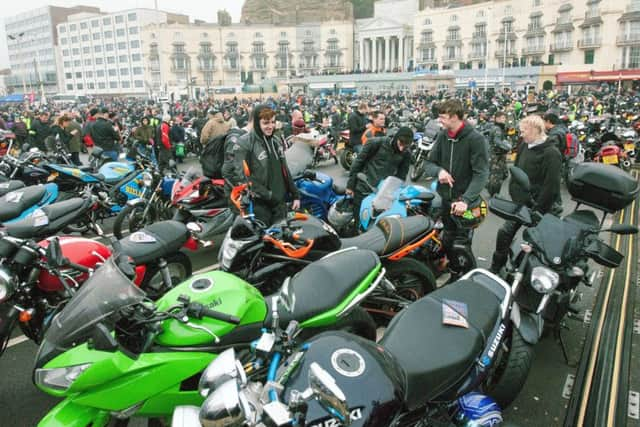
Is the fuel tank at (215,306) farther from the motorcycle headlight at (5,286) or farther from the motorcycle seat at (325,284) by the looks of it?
the motorcycle headlight at (5,286)

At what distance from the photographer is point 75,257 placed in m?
3.39

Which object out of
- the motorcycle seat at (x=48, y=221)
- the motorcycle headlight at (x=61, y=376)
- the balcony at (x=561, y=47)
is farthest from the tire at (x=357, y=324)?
the balcony at (x=561, y=47)

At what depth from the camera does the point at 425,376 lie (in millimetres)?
1914

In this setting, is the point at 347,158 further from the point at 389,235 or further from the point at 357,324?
the point at 357,324

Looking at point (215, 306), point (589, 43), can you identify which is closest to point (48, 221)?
point (215, 306)

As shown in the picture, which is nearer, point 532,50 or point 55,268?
point 55,268

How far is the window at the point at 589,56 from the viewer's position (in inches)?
2246

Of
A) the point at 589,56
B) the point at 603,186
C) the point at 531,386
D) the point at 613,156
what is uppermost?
the point at 589,56

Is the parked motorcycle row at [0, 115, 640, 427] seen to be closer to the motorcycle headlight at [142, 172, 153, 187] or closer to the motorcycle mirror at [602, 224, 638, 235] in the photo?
the motorcycle mirror at [602, 224, 638, 235]

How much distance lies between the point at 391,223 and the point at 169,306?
6.61ft

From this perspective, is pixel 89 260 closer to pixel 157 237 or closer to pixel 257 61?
pixel 157 237

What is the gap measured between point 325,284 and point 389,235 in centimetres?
111

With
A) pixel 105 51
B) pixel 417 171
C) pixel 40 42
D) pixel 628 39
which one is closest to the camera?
pixel 417 171

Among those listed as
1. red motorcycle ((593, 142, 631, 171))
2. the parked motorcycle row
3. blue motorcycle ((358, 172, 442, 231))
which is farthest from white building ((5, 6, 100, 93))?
the parked motorcycle row
